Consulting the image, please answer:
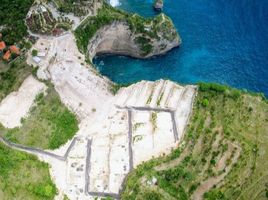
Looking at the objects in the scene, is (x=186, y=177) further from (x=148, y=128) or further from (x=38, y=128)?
(x=38, y=128)

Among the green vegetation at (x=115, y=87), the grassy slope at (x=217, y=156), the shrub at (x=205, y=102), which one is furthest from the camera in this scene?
the green vegetation at (x=115, y=87)

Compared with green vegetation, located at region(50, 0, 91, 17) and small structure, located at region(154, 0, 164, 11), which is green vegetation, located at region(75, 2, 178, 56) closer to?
green vegetation, located at region(50, 0, 91, 17)

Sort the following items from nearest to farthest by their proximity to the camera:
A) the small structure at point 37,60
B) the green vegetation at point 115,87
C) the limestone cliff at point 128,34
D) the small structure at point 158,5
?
the small structure at point 37,60, the green vegetation at point 115,87, the limestone cliff at point 128,34, the small structure at point 158,5

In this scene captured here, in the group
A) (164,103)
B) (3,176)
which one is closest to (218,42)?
(164,103)

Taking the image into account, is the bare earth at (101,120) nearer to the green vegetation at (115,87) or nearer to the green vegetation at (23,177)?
the green vegetation at (115,87)

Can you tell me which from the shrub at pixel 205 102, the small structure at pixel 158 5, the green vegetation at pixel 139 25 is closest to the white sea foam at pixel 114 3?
the small structure at pixel 158 5

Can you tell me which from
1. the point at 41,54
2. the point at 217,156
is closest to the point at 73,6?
the point at 41,54
